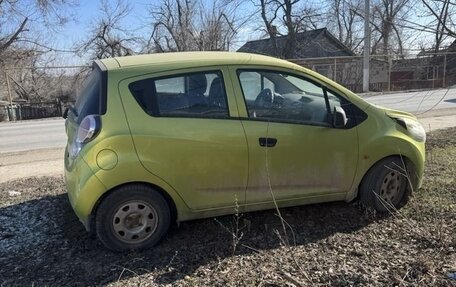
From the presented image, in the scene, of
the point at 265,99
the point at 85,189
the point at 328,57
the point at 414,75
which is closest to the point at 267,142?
the point at 265,99

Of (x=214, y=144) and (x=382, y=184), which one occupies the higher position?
(x=214, y=144)

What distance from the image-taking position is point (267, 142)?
400 centimetres

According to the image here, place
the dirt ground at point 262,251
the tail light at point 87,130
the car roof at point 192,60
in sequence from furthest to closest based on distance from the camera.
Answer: the car roof at point 192,60 < the tail light at point 87,130 < the dirt ground at point 262,251

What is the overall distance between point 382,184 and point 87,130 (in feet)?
9.42

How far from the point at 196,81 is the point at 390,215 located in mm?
2329

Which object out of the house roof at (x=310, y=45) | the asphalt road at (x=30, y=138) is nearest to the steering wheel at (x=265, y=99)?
the asphalt road at (x=30, y=138)

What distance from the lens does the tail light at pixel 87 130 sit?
11.8ft

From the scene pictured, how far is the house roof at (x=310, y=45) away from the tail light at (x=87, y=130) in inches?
1432

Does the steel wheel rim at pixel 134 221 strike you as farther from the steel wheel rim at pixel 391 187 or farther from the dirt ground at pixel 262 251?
the steel wheel rim at pixel 391 187

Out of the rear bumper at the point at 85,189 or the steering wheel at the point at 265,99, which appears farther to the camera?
the steering wheel at the point at 265,99

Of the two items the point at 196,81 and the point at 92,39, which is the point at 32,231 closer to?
the point at 196,81

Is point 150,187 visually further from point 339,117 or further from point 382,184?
point 382,184

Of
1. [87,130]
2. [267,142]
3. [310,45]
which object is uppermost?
[310,45]

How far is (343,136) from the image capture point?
13.9ft
